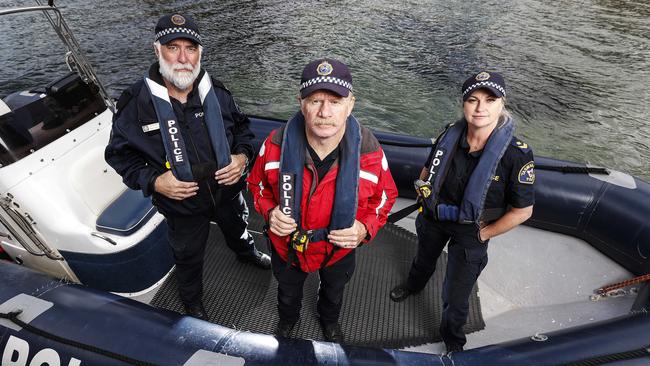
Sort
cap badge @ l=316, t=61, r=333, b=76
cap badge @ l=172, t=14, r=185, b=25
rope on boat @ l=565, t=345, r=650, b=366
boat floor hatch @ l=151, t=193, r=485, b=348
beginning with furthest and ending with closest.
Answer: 1. boat floor hatch @ l=151, t=193, r=485, b=348
2. cap badge @ l=172, t=14, r=185, b=25
3. rope on boat @ l=565, t=345, r=650, b=366
4. cap badge @ l=316, t=61, r=333, b=76

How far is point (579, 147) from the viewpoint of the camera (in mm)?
6352

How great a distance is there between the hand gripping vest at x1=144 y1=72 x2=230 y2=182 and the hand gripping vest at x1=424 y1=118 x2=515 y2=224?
1.07 meters

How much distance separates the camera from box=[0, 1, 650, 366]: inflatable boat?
173cm

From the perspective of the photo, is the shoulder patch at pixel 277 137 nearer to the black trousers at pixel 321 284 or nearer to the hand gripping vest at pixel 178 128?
the hand gripping vest at pixel 178 128

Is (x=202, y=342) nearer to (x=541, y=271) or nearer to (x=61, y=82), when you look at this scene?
(x=61, y=82)

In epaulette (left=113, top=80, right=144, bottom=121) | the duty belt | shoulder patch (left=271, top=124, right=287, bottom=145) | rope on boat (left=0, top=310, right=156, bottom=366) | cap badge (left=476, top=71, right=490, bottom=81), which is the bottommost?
rope on boat (left=0, top=310, right=156, bottom=366)

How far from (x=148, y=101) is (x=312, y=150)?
831 millimetres

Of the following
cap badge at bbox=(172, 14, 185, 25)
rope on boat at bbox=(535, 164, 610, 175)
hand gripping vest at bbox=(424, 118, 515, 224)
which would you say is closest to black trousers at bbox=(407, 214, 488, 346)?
hand gripping vest at bbox=(424, 118, 515, 224)

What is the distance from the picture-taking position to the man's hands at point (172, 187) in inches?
70.9

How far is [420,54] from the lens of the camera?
9.80 metres

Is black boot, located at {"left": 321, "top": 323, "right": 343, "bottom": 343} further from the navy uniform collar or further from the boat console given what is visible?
the boat console

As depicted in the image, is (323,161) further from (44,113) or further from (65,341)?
(44,113)

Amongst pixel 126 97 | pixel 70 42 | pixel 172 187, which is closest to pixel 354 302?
pixel 172 187

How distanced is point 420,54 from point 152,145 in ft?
30.0
